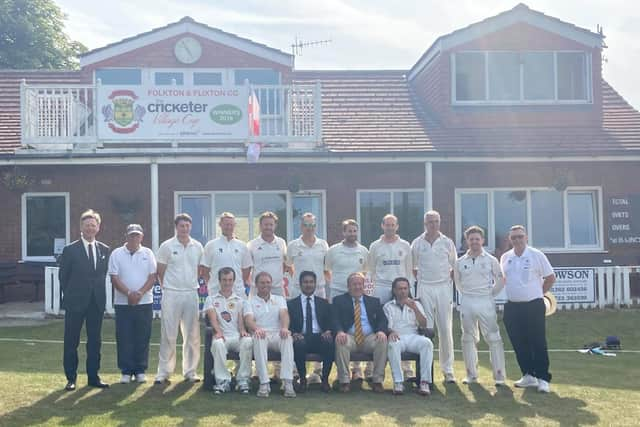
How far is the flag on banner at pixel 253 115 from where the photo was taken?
13328 mm

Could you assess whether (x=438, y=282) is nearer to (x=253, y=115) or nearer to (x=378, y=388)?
(x=378, y=388)

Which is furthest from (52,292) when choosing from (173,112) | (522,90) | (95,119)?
(522,90)

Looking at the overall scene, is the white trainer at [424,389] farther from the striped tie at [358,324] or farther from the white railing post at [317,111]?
the white railing post at [317,111]

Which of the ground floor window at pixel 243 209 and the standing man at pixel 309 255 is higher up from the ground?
the ground floor window at pixel 243 209

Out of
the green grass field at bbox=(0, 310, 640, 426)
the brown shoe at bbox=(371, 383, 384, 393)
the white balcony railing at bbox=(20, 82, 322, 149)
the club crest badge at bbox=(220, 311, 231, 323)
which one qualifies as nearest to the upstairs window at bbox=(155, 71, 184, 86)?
the white balcony railing at bbox=(20, 82, 322, 149)

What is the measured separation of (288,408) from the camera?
6.60 metres

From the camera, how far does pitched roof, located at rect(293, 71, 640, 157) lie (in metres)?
14.7

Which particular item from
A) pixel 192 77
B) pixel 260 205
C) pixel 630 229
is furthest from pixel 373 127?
pixel 630 229

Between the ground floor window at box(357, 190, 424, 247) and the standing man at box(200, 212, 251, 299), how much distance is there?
7728mm

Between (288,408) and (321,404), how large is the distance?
346mm

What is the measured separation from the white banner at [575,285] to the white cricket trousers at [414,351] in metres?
6.54

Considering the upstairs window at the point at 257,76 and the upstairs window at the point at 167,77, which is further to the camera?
the upstairs window at the point at 257,76

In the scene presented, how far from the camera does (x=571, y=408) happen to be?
6.76 metres

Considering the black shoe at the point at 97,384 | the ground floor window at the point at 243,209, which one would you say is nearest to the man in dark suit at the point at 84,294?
the black shoe at the point at 97,384
